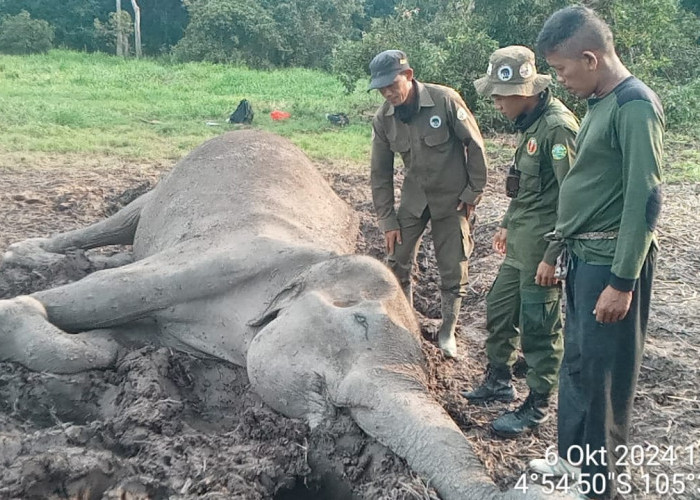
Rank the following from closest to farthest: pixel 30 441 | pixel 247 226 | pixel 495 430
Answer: pixel 30 441 < pixel 495 430 < pixel 247 226

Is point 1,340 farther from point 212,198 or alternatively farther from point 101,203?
point 101,203

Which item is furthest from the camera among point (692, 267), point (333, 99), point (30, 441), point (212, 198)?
point (333, 99)

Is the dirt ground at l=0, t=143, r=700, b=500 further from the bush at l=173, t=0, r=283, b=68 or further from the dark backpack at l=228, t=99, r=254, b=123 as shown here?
the bush at l=173, t=0, r=283, b=68

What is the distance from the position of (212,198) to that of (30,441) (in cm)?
244

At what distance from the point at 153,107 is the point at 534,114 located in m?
10.6

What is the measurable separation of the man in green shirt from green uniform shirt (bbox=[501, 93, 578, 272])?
0.62 meters

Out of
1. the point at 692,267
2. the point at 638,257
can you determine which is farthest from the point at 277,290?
the point at 692,267

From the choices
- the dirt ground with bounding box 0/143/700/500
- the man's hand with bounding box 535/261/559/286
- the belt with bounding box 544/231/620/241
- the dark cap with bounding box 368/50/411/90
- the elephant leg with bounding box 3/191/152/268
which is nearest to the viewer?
the dirt ground with bounding box 0/143/700/500

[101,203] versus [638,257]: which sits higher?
[638,257]

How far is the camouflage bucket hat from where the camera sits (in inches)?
163

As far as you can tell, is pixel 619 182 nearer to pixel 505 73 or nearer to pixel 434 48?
pixel 505 73

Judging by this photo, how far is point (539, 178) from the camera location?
4219mm

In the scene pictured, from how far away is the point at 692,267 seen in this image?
6.52 meters

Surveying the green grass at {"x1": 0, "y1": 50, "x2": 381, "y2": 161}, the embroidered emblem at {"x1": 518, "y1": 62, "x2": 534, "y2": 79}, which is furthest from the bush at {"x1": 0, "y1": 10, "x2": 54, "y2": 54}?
the embroidered emblem at {"x1": 518, "y1": 62, "x2": 534, "y2": 79}
